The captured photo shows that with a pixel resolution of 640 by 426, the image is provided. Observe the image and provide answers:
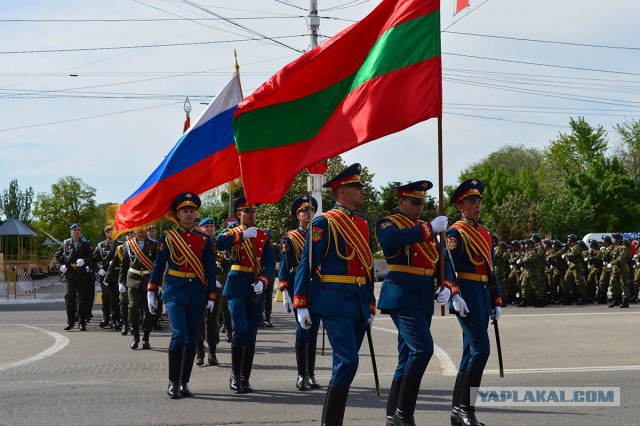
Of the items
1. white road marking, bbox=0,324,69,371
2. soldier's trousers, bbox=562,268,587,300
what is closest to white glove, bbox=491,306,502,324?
white road marking, bbox=0,324,69,371

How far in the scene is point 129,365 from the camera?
11.3 m

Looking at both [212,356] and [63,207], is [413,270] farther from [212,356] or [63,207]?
[63,207]

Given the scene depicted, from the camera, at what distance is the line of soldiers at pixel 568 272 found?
21328 millimetres

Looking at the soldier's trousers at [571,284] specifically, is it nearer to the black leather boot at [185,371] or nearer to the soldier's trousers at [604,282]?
the soldier's trousers at [604,282]

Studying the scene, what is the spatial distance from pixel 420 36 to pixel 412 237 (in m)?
1.98

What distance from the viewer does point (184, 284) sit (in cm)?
906

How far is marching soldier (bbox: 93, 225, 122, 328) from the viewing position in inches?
667

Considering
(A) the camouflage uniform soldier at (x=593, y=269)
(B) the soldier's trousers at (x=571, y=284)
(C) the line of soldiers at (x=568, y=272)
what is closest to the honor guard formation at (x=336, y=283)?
(C) the line of soldiers at (x=568, y=272)

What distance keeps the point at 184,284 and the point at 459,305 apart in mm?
3270

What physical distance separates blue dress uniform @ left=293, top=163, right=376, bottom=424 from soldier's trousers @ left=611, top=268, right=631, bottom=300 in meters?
15.6

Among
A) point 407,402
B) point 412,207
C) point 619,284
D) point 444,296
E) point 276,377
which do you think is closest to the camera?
point 407,402

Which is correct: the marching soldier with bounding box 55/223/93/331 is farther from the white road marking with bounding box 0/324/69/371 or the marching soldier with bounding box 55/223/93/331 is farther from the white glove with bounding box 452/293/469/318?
the white glove with bounding box 452/293/469/318

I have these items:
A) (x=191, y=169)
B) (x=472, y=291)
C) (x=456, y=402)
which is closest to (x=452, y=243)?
(x=472, y=291)

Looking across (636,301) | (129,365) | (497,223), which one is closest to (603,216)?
(497,223)
